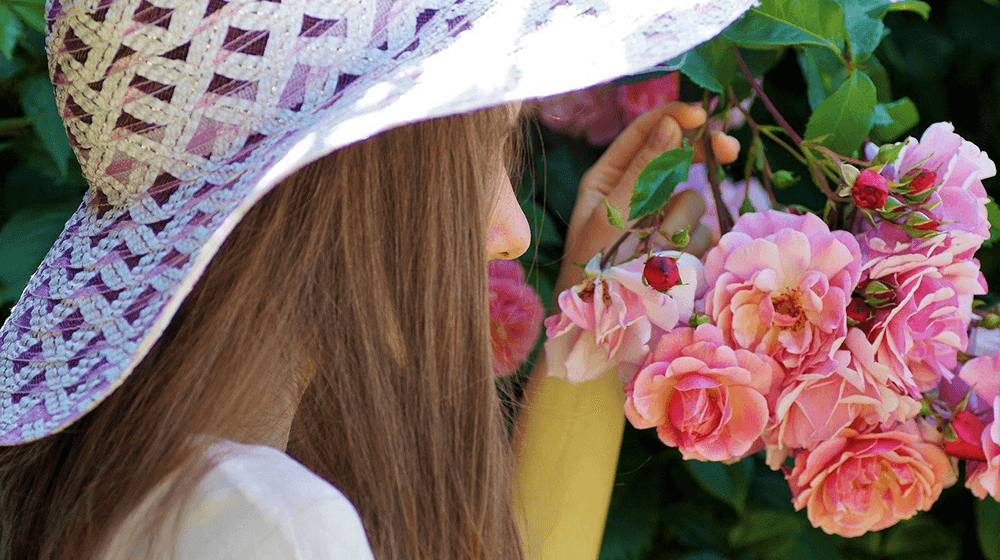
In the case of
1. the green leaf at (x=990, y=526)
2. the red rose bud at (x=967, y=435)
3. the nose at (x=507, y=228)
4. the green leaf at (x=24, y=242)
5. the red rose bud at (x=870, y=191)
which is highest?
the green leaf at (x=24, y=242)

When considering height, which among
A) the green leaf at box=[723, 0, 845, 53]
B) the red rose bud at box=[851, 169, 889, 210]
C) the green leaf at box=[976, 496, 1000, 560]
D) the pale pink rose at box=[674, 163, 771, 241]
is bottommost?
the green leaf at box=[976, 496, 1000, 560]

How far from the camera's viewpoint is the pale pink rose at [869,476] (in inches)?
33.3

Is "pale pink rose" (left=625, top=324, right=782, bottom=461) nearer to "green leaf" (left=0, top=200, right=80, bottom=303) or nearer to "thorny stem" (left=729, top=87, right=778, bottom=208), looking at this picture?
"thorny stem" (left=729, top=87, right=778, bottom=208)

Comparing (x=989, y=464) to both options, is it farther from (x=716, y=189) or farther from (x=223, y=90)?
(x=223, y=90)

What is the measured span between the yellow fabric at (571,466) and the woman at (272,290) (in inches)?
8.4

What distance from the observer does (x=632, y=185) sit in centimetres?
104

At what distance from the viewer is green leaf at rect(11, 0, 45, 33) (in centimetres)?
102

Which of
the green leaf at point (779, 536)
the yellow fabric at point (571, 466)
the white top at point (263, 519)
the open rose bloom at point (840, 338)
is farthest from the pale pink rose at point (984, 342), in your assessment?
the white top at point (263, 519)

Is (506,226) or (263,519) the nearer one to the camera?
(263,519)

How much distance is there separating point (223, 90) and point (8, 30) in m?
0.45

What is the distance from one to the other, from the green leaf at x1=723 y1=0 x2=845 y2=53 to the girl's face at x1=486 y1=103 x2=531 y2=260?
244mm

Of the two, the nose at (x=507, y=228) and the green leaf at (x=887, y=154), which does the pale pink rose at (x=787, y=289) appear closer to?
the green leaf at (x=887, y=154)

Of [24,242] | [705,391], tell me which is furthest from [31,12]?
[705,391]

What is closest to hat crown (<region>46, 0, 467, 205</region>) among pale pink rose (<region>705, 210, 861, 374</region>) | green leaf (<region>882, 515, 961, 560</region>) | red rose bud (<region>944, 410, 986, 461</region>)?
pale pink rose (<region>705, 210, 861, 374</region>)
